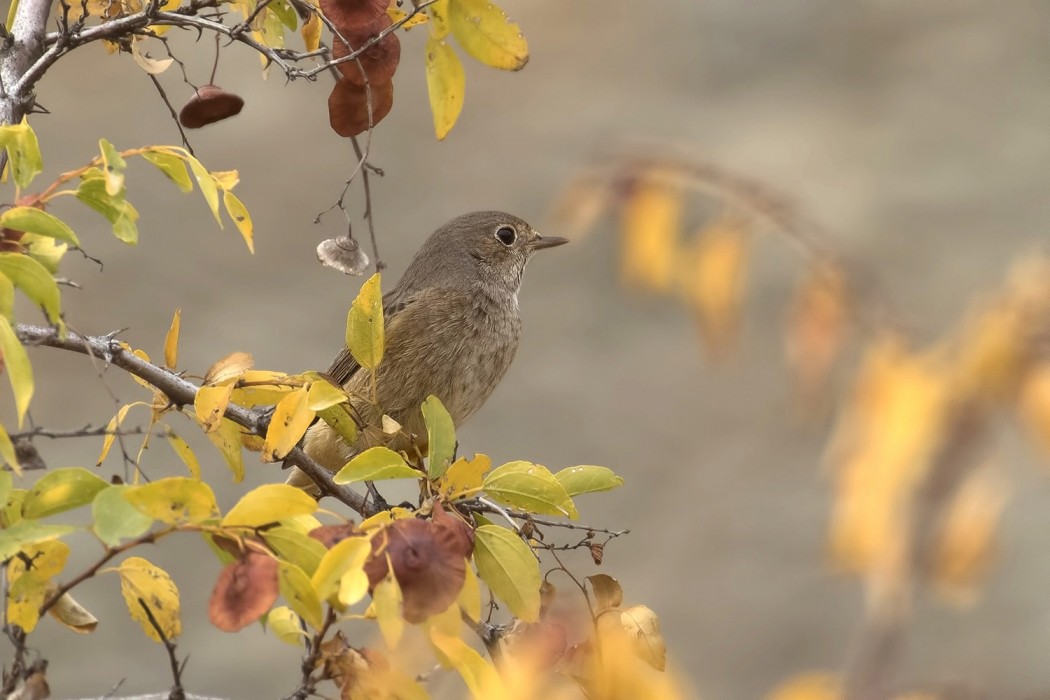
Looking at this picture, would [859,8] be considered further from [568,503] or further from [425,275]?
[568,503]

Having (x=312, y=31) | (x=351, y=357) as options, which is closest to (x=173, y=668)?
(x=312, y=31)

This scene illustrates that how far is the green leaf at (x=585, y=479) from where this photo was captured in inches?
99.6

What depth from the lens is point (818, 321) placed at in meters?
1.95

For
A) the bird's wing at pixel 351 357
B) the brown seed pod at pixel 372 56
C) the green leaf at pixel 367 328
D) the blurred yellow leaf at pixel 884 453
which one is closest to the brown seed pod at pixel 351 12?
the brown seed pod at pixel 372 56

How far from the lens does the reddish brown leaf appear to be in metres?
1.96

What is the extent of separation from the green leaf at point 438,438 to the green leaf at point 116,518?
0.60m

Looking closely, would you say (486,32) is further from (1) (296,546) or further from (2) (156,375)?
(1) (296,546)

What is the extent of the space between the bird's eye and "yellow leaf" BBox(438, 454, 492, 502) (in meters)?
2.91

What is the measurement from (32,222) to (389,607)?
29.5 inches

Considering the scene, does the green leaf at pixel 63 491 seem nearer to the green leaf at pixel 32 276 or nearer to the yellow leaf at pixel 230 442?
the green leaf at pixel 32 276

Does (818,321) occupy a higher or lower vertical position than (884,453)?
higher

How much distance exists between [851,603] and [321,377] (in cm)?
818

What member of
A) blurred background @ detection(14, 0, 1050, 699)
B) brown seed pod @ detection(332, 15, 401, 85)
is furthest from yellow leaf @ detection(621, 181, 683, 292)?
blurred background @ detection(14, 0, 1050, 699)

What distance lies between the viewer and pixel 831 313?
1.95 metres
